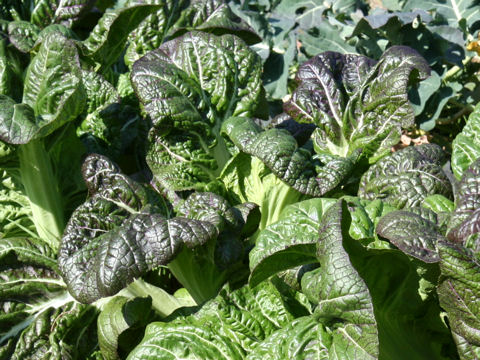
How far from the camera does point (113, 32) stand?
2922mm

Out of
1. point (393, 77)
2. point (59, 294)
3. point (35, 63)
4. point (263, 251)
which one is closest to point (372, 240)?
point (263, 251)

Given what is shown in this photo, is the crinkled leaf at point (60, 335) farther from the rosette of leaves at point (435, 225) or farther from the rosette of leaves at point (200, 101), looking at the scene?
the rosette of leaves at point (435, 225)

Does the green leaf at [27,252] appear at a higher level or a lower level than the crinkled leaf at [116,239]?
lower

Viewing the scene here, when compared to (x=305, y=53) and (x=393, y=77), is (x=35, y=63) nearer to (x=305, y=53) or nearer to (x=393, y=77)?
(x=393, y=77)

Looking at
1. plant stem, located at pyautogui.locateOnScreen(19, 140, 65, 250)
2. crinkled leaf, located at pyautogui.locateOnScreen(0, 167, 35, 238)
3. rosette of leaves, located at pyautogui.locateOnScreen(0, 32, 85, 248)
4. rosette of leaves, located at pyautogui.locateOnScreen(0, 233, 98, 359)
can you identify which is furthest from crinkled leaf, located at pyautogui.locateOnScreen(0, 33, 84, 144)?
rosette of leaves, located at pyautogui.locateOnScreen(0, 233, 98, 359)

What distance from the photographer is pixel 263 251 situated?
1.92 m

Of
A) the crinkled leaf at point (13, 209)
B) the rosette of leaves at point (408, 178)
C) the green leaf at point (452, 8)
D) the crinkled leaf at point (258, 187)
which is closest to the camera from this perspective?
the rosette of leaves at point (408, 178)

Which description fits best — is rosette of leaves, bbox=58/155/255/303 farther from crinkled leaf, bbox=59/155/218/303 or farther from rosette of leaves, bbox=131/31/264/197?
rosette of leaves, bbox=131/31/264/197

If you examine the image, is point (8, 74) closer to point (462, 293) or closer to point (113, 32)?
point (113, 32)

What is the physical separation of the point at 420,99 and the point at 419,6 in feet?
2.36

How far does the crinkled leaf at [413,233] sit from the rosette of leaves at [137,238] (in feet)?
2.09

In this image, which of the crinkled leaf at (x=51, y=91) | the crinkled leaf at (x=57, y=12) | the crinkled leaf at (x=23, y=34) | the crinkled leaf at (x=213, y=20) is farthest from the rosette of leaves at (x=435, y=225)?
the crinkled leaf at (x=57, y=12)

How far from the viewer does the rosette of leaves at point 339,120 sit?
2396mm

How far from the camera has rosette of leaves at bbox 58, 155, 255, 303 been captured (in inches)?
80.3
